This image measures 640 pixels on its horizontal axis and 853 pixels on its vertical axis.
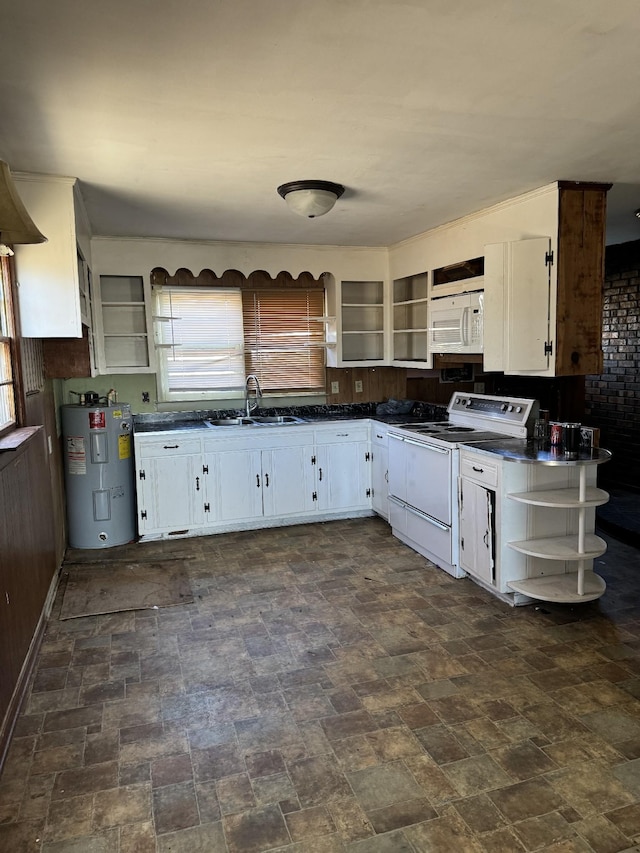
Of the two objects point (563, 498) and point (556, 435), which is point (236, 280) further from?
point (563, 498)

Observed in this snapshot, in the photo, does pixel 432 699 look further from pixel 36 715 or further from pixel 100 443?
pixel 100 443

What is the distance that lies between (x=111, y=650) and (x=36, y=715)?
577 mm

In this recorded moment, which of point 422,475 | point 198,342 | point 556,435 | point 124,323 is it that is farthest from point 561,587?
point 124,323

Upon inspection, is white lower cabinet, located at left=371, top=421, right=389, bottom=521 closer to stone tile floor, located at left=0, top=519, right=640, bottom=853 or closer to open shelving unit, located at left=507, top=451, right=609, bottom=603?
stone tile floor, located at left=0, top=519, right=640, bottom=853

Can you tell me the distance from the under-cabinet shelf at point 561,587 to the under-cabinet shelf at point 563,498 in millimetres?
455

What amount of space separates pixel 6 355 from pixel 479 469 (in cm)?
275

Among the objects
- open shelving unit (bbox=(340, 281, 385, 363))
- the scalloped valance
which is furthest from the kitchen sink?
the scalloped valance

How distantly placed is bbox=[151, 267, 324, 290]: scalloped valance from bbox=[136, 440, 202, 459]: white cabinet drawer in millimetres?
1480

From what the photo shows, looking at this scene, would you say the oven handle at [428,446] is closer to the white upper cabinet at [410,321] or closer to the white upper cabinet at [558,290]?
the white upper cabinet at [558,290]

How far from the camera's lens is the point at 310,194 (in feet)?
11.3

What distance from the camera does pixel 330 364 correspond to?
581cm

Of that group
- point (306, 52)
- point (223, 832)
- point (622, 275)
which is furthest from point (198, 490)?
point (622, 275)

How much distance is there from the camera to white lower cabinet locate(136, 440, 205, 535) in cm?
477

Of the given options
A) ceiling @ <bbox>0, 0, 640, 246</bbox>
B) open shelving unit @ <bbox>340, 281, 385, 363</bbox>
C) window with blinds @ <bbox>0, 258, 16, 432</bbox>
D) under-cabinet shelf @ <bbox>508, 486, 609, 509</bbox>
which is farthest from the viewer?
open shelving unit @ <bbox>340, 281, 385, 363</bbox>
